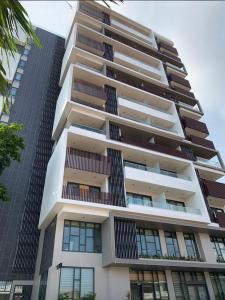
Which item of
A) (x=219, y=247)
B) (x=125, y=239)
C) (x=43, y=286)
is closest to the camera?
(x=43, y=286)

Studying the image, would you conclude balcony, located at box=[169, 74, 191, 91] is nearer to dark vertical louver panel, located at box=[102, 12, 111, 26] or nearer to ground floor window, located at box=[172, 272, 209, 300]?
dark vertical louver panel, located at box=[102, 12, 111, 26]

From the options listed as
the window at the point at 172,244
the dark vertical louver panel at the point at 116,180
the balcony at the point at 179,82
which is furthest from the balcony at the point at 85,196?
the balcony at the point at 179,82

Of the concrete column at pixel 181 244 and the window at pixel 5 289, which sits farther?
the concrete column at pixel 181 244

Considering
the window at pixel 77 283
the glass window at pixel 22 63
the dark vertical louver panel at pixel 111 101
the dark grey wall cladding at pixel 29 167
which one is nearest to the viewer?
the window at pixel 77 283

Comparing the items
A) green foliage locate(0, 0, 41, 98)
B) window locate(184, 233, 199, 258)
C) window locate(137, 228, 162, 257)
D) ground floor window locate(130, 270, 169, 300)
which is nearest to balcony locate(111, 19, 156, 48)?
window locate(184, 233, 199, 258)

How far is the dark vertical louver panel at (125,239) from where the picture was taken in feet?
55.9

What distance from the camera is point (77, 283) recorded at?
1602 centimetres

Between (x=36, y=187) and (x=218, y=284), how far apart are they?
1837 cm

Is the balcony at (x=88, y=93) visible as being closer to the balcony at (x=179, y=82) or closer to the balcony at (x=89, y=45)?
the balcony at (x=89, y=45)

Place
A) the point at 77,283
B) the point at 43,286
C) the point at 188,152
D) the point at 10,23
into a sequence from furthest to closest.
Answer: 1. the point at 188,152
2. the point at 43,286
3. the point at 77,283
4. the point at 10,23

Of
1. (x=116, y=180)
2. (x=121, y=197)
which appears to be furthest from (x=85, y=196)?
(x=116, y=180)

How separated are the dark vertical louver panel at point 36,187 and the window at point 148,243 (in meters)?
8.87

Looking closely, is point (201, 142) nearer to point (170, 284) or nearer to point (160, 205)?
point (160, 205)

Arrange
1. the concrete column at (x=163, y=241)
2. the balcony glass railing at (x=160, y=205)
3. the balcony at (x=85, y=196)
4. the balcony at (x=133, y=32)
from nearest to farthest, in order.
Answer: the balcony at (x=85, y=196)
the balcony glass railing at (x=160, y=205)
the concrete column at (x=163, y=241)
the balcony at (x=133, y=32)
